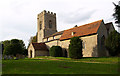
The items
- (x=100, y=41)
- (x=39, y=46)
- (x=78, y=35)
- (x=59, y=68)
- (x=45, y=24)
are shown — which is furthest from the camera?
(x=45, y=24)

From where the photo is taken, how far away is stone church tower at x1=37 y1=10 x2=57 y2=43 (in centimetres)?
5316

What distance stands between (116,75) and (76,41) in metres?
18.5

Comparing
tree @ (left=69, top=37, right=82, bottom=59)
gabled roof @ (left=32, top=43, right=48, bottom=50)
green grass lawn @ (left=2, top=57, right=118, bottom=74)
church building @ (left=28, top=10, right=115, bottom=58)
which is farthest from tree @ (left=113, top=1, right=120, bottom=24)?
gabled roof @ (left=32, top=43, right=48, bottom=50)

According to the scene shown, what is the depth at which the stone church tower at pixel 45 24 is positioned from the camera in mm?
53156

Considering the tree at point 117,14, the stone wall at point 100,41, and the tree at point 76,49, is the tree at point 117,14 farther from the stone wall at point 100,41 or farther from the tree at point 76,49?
the tree at point 76,49

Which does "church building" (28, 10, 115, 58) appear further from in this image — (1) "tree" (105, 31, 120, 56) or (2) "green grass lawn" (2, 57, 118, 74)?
(2) "green grass lawn" (2, 57, 118, 74)

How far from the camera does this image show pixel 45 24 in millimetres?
53219

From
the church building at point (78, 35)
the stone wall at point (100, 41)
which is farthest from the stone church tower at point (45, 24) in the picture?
the stone wall at point (100, 41)

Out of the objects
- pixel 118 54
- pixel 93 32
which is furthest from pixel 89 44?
pixel 118 54

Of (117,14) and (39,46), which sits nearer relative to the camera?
(117,14)

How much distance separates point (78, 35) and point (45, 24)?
2476 centimetres

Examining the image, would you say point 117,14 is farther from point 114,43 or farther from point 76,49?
point 76,49

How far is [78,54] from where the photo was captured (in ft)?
86.8

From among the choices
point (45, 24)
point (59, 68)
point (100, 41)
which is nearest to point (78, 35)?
point (100, 41)
